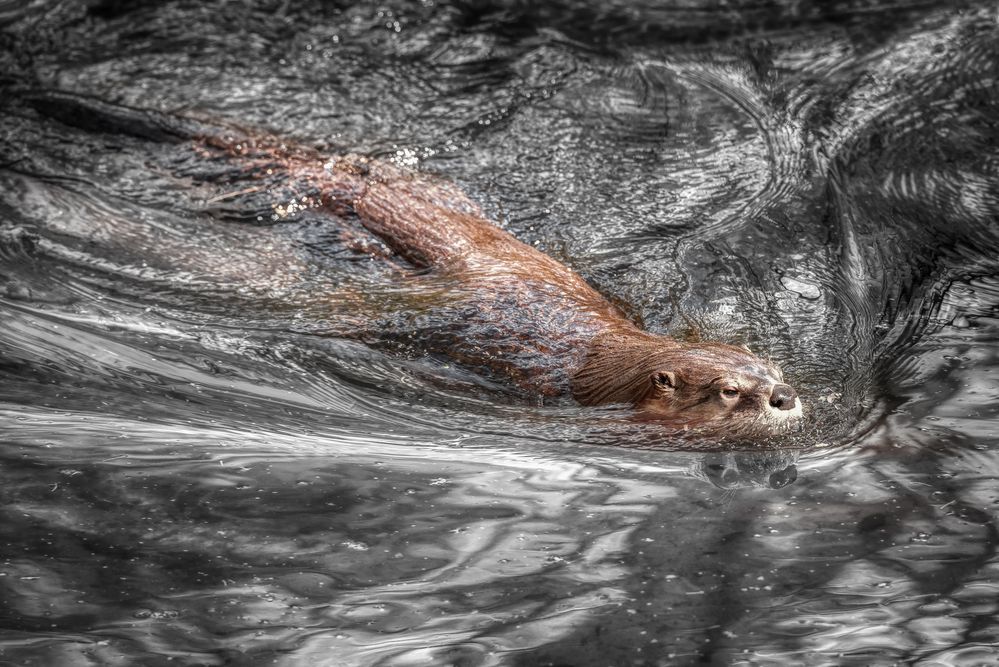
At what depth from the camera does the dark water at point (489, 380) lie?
2857 millimetres

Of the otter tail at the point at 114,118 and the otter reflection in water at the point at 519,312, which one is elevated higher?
the otter tail at the point at 114,118

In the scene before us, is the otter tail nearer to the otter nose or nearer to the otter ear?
the otter ear

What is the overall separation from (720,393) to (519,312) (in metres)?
0.92

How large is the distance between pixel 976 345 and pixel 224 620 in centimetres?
292

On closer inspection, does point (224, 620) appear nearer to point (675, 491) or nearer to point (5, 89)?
point (675, 491)

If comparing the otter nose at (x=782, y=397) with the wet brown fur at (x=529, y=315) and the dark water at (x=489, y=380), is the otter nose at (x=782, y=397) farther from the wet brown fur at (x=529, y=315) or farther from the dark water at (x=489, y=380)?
the dark water at (x=489, y=380)

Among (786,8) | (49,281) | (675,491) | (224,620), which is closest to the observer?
(224,620)

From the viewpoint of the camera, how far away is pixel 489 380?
13.8ft

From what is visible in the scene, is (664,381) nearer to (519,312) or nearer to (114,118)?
(519,312)

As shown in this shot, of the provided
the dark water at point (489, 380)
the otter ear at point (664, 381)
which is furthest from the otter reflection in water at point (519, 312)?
the dark water at point (489, 380)

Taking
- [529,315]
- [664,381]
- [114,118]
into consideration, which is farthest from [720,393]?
[114,118]

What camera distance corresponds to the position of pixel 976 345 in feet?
13.9

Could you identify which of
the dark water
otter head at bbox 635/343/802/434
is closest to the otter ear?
otter head at bbox 635/343/802/434

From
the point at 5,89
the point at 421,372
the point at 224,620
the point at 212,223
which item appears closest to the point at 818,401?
the point at 421,372
